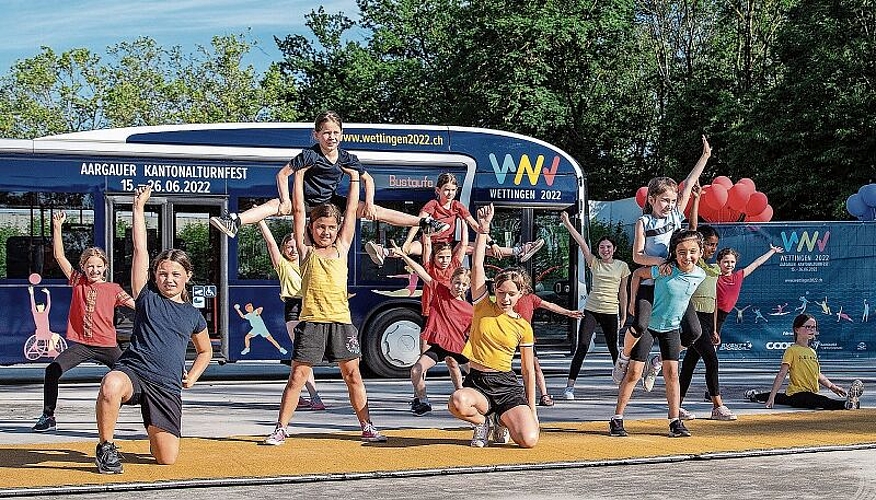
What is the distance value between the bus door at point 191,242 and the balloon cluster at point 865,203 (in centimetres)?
1200

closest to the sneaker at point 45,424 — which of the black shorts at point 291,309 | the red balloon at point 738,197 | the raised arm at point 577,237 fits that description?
the black shorts at point 291,309

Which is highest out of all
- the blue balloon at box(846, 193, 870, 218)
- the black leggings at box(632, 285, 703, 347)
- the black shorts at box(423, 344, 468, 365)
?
the blue balloon at box(846, 193, 870, 218)

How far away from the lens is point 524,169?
17.5 m

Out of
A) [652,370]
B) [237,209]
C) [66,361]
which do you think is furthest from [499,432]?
[237,209]

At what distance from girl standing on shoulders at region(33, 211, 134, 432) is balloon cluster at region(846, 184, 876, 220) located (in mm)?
15529

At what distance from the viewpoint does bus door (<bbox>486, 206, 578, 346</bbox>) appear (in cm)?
1720

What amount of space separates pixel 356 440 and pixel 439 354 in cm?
190

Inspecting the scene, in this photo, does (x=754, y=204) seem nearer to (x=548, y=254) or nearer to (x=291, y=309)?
(x=548, y=254)

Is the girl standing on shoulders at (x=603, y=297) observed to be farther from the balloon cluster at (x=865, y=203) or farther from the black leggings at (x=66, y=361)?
the balloon cluster at (x=865, y=203)

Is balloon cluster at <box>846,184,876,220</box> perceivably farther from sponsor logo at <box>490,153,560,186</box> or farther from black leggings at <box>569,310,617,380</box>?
black leggings at <box>569,310,617,380</box>

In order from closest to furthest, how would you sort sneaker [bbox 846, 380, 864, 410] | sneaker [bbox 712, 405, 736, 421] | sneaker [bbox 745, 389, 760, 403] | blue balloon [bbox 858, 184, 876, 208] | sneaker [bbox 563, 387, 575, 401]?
sneaker [bbox 712, 405, 736, 421] < sneaker [bbox 846, 380, 864, 410] < sneaker [bbox 745, 389, 760, 403] < sneaker [bbox 563, 387, 575, 401] < blue balloon [bbox 858, 184, 876, 208]

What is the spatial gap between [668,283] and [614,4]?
112 feet

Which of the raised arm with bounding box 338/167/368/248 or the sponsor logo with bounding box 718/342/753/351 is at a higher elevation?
the raised arm with bounding box 338/167/368/248

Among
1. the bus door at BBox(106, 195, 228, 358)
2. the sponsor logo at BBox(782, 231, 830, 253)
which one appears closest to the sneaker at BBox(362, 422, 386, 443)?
the bus door at BBox(106, 195, 228, 358)
